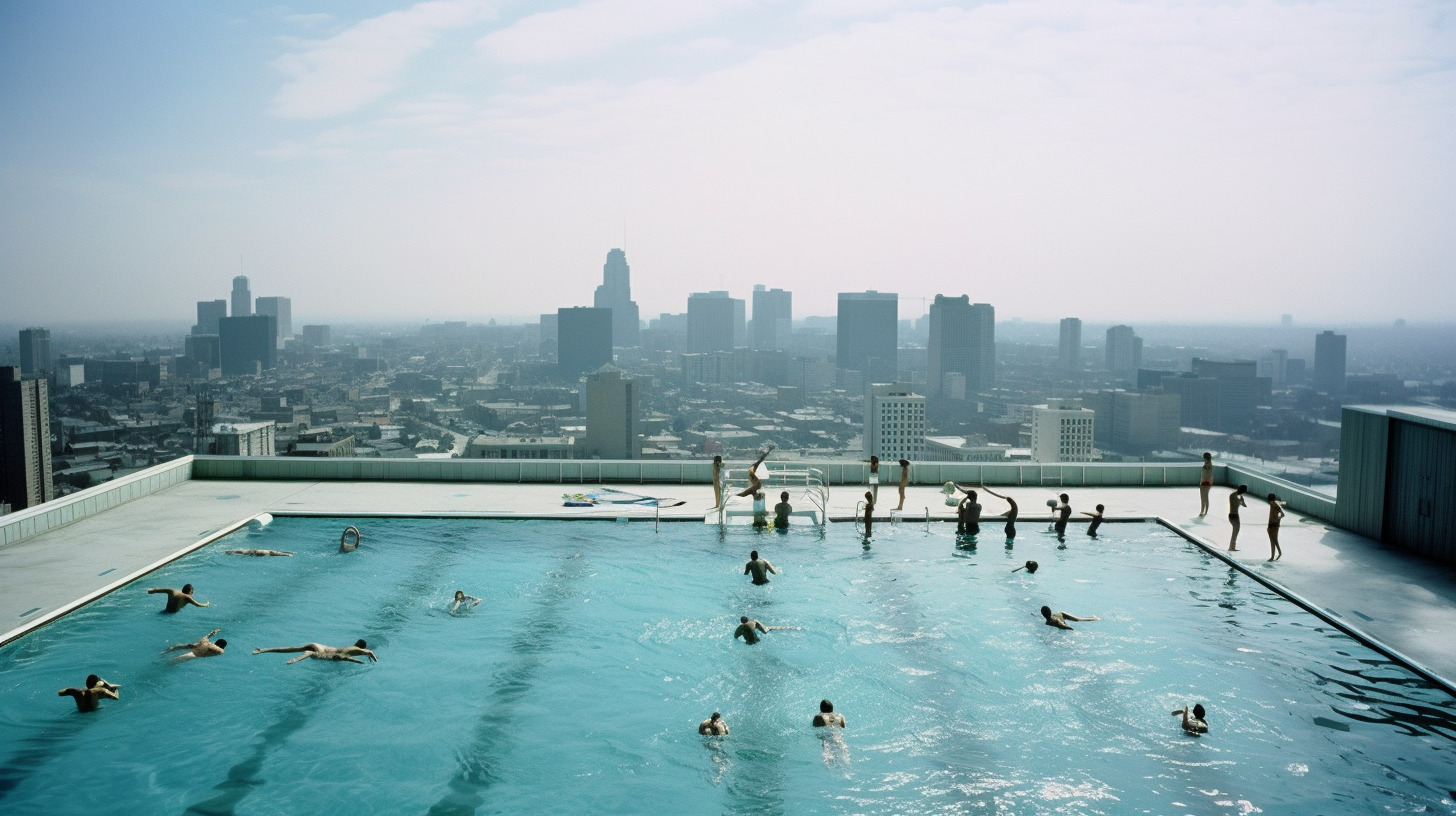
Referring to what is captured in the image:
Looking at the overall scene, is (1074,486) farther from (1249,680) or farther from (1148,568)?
(1249,680)

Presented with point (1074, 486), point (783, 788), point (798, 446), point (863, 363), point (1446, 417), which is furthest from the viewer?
point (863, 363)

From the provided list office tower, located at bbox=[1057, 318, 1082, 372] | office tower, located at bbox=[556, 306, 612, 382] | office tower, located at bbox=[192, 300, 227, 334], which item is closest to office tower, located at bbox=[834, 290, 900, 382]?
office tower, located at bbox=[1057, 318, 1082, 372]

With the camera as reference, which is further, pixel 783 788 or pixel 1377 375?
pixel 1377 375

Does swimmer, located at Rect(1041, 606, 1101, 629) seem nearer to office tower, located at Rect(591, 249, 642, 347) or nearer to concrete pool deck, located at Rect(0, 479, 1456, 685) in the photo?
concrete pool deck, located at Rect(0, 479, 1456, 685)

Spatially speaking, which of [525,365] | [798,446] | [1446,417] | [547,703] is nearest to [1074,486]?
[1446,417]

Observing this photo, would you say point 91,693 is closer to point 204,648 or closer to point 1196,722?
point 204,648

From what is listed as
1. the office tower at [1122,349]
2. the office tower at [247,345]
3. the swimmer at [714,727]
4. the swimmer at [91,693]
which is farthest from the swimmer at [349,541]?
the office tower at [1122,349]

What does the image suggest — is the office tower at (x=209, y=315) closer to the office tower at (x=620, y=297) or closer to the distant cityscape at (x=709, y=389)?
the distant cityscape at (x=709, y=389)

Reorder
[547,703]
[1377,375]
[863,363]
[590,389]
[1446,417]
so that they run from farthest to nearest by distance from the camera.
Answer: [863,363] → [1377,375] → [590,389] → [1446,417] → [547,703]
